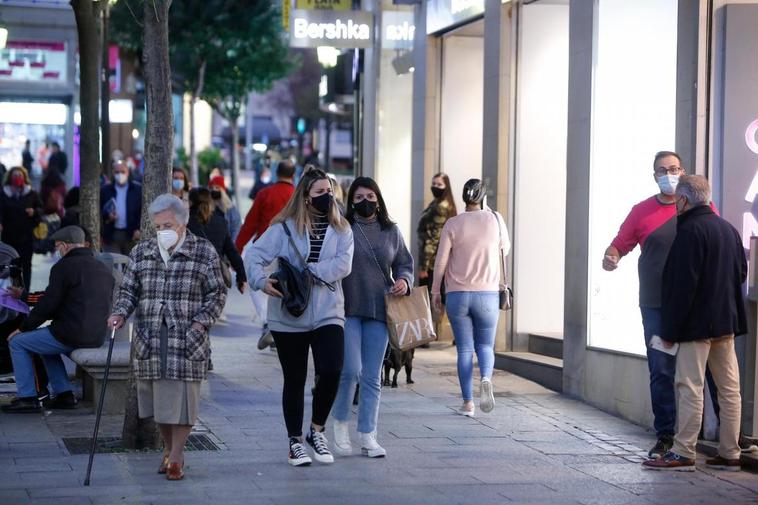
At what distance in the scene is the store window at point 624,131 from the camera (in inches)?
427

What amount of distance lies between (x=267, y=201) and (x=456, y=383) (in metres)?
2.93

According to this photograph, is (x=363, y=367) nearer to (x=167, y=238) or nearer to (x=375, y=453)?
(x=375, y=453)

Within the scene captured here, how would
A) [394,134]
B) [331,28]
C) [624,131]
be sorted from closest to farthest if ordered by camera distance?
[624,131] < [331,28] < [394,134]

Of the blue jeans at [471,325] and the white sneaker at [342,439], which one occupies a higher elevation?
the blue jeans at [471,325]

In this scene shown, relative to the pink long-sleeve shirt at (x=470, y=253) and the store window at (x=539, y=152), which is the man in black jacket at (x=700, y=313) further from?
the store window at (x=539, y=152)

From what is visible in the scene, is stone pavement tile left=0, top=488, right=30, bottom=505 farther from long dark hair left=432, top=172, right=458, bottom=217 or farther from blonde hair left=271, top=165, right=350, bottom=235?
long dark hair left=432, top=172, right=458, bottom=217

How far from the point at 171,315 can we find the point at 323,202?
1221 millimetres

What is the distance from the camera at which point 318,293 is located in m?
8.41

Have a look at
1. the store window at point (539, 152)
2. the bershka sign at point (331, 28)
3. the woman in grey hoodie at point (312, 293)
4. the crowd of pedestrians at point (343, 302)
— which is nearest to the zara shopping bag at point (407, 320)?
the crowd of pedestrians at point (343, 302)

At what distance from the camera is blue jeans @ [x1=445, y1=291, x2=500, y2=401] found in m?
10.8

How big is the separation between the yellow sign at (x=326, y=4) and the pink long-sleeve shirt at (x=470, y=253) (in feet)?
31.5

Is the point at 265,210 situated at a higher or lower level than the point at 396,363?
higher

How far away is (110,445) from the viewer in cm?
910

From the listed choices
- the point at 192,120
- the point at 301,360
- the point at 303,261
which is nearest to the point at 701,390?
the point at 301,360
